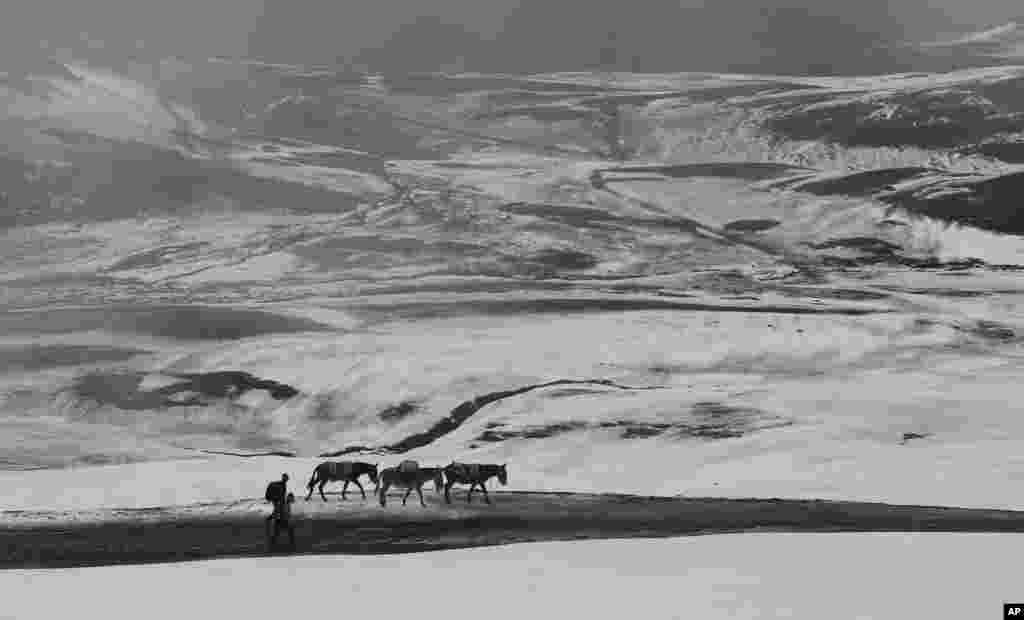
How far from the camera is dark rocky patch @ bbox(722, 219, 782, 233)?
359 feet

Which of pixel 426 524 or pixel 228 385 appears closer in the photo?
pixel 426 524

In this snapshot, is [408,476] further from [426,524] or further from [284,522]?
[284,522]

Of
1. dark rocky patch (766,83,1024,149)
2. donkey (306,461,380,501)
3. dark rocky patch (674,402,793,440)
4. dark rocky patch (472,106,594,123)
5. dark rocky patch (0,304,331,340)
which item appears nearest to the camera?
donkey (306,461,380,501)

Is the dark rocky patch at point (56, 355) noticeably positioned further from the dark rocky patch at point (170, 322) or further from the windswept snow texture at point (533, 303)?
the dark rocky patch at point (170, 322)

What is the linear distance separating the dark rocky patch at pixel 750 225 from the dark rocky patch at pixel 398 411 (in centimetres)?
6573

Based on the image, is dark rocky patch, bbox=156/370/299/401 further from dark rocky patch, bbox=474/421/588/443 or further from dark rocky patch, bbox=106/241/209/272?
dark rocky patch, bbox=106/241/209/272

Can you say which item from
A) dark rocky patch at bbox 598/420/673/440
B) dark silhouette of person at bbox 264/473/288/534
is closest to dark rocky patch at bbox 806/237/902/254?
dark rocky patch at bbox 598/420/673/440

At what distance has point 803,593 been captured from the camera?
55.7 feet

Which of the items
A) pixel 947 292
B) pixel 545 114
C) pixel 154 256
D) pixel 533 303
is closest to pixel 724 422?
pixel 533 303

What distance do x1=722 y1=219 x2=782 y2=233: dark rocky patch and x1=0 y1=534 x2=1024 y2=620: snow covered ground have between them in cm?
9020

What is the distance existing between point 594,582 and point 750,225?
9627cm

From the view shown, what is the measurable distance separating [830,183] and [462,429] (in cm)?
8654

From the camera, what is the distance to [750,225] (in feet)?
365

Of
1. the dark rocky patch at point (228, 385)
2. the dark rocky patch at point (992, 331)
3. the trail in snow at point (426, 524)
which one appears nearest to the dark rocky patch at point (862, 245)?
the dark rocky patch at point (992, 331)
